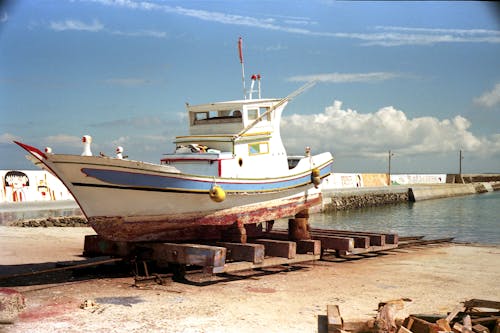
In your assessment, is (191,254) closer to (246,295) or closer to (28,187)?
(246,295)

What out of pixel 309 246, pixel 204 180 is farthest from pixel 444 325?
pixel 309 246

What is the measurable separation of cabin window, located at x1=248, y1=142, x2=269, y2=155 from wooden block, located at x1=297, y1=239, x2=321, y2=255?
7.64ft

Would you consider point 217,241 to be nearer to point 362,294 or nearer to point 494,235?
point 362,294

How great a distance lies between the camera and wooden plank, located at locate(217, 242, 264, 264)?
1059cm

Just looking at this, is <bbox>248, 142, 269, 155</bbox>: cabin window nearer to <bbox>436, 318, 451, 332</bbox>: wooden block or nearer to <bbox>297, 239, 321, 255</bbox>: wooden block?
<bbox>297, 239, 321, 255</bbox>: wooden block

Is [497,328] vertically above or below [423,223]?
above

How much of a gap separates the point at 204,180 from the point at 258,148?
2.31 meters

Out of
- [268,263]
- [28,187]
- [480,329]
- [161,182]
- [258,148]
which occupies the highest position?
[258,148]

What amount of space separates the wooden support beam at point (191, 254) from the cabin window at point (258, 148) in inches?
118

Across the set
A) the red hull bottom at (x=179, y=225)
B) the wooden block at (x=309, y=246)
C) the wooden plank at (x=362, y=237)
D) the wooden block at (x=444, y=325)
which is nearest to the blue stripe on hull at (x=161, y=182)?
the red hull bottom at (x=179, y=225)

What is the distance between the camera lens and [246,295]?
30.0 ft

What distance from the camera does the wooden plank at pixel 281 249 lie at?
11633 mm

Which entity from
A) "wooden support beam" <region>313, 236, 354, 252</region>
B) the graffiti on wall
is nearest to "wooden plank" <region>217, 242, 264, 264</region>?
"wooden support beam" <region>313, 236, 354, 252</region>

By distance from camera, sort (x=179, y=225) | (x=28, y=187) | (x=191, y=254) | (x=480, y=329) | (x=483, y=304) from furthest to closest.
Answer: (x=28, y=187) → (x=179, y=225) → (x=191, y=254) → (x=483, y=304) → (x=480, y=329)
